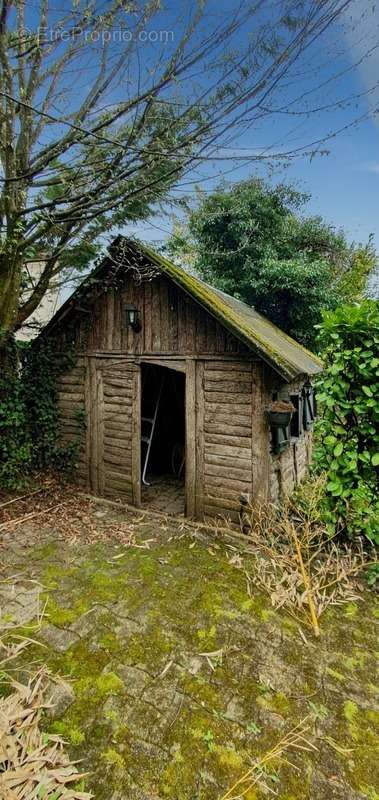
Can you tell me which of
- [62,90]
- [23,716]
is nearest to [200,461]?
[23,716]

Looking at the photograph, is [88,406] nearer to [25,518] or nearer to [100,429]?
[100,429]

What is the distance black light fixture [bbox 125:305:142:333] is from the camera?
17.6 feet

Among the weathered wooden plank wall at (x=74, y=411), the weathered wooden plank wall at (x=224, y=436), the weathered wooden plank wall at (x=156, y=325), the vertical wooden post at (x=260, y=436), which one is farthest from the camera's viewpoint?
the weathered wooden plank wall at (x=74, y=411)

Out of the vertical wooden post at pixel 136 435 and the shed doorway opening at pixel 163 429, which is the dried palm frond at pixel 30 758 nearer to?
the vertical wooden post at pixel 136 435

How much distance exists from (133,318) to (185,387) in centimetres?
141

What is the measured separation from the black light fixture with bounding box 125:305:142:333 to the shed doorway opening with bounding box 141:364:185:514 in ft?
5.97

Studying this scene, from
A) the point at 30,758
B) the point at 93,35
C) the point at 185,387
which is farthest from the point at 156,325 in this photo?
the point at 30,758

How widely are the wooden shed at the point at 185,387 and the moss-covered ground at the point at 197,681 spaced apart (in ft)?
4.93

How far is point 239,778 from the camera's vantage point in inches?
78.5

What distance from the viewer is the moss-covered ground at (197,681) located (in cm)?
203

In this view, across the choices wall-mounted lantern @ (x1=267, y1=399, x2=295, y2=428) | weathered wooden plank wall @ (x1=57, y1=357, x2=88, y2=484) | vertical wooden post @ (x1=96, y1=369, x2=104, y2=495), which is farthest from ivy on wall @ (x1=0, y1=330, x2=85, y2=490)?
wall-mounted lantern @ (x1=267, y1=399, x2=295, y2=428)

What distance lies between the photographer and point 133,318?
5.41 m

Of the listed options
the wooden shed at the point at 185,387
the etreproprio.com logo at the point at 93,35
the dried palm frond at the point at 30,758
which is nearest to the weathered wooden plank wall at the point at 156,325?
the wooden shed at the point at 185,387

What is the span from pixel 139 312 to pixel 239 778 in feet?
16.8
